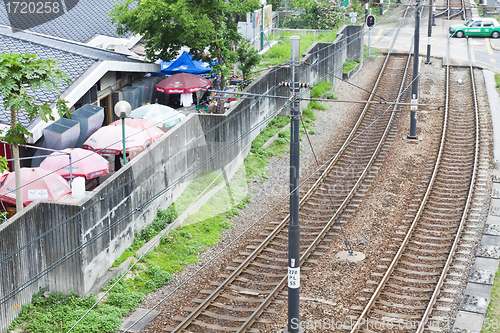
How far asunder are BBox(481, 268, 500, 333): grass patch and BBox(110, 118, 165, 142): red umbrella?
34.5 feet

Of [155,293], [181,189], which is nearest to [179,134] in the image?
[181,189]

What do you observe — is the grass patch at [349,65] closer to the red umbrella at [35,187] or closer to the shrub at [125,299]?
the red umbrella at [35,187]

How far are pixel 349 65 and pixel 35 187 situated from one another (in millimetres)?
23926

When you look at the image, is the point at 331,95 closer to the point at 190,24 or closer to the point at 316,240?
the point at 190,24

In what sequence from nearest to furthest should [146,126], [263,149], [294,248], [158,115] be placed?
[294,248] < [146,126] < [158,115] < [263,149]

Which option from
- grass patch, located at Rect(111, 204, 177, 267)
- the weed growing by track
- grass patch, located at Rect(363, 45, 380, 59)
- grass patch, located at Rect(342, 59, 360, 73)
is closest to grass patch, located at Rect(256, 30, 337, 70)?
grass patch, located at Rect(342, 59, 360, 73)

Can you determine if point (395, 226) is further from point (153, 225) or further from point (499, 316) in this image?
point (153, 225)

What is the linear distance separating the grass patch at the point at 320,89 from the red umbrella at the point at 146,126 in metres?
11.4

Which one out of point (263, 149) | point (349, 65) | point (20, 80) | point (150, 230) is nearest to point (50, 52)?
point (150, 230)

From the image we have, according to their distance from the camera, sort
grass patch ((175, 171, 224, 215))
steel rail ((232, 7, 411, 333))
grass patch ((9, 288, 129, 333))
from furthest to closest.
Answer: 1. grass patch ((175, 171, 224, 215))
2. steel rail ((232, 7, 411, 333))
3. grass patch ((9, 288, 129, 333))

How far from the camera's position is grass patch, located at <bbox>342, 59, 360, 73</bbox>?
112ft

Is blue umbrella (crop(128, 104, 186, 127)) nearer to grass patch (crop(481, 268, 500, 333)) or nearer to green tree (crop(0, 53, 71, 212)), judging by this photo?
green tree (crop(0, 53, 71, 212))

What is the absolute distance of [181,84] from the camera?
80.1 ft

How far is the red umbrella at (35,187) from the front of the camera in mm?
14820
